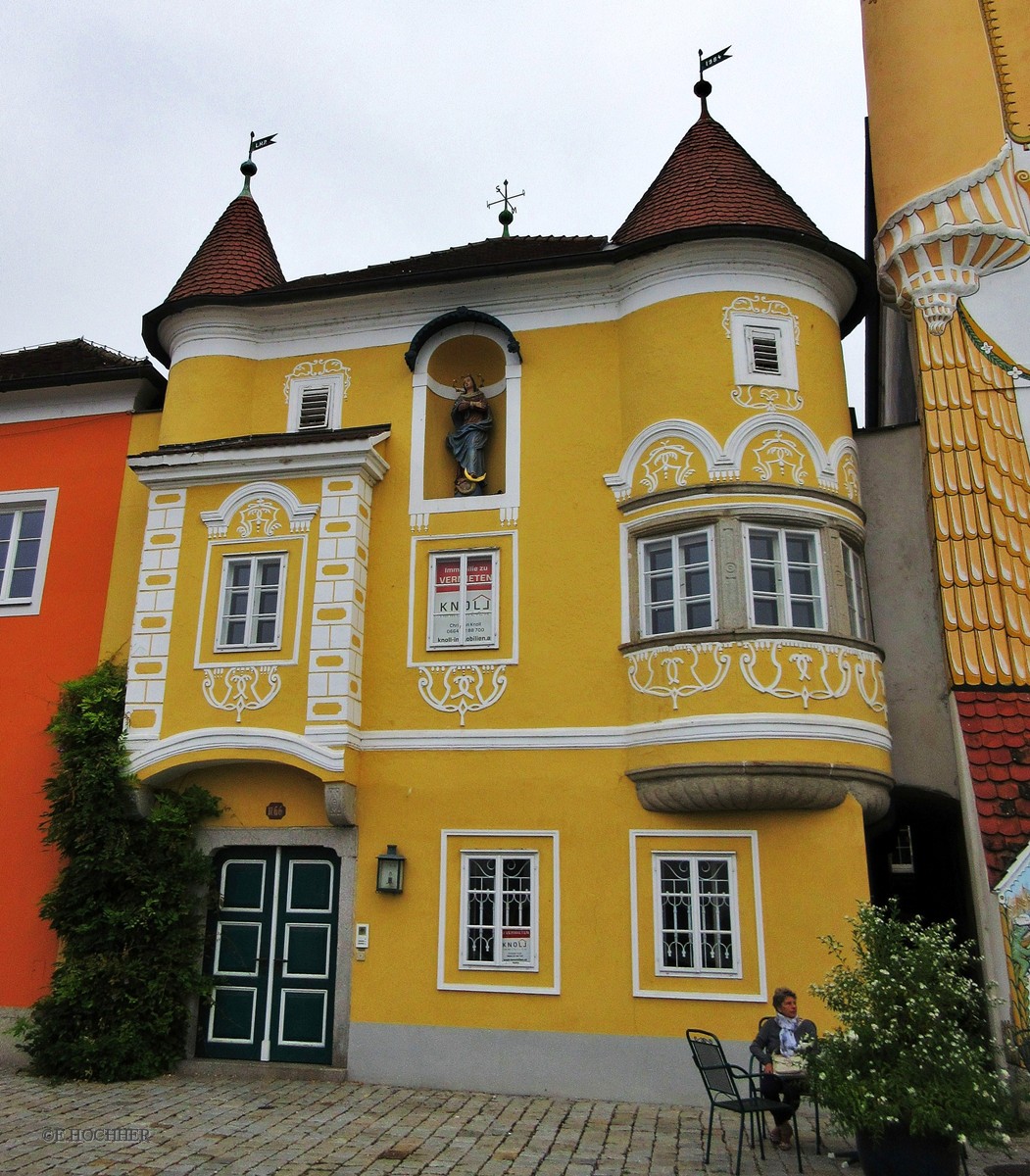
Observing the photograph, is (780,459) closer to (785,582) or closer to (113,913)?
(785,582)

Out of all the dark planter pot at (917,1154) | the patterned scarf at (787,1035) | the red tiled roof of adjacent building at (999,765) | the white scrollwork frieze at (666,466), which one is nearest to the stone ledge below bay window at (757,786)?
the red tiled roof of adjacent building at (999,765)

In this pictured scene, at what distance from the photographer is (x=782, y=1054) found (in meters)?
9.48

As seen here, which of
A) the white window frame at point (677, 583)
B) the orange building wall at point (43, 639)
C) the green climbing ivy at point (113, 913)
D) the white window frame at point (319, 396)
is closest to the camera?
the white window frame at point (677, 583)

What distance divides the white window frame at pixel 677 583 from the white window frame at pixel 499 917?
3027 mm

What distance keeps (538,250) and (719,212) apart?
322cm

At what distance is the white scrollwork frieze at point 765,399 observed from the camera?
42.4ft

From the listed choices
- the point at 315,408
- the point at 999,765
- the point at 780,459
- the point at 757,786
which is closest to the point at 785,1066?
the point at 757,786

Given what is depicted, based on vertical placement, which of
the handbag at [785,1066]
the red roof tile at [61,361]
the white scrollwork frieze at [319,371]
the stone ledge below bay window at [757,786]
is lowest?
the handbag at [785,1066]

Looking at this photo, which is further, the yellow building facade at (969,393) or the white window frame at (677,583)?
the white window frame at (677,583)

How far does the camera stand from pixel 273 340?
15359 millimetres

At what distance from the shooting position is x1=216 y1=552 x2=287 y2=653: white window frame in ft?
43.6

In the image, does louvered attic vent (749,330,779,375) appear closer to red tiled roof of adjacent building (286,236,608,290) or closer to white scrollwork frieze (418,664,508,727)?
red tiled roof of adjacent building (286,236,608,290)

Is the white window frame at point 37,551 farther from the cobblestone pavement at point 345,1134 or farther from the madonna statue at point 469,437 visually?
the cobblestone pavement at point 345,1134

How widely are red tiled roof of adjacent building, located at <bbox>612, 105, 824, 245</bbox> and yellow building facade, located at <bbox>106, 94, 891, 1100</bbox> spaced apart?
0.22ft
